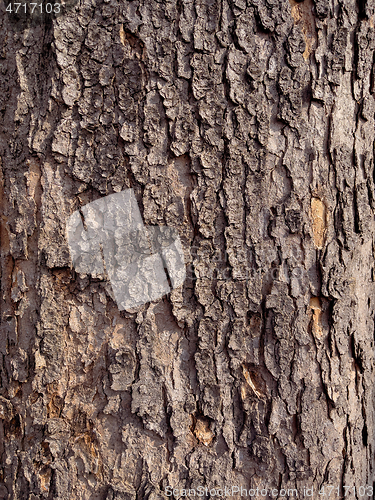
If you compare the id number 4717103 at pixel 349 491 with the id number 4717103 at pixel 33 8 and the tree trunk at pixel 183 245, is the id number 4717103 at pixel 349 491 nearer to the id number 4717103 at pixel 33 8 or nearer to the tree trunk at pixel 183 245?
the tree trunk at pixel 183 245

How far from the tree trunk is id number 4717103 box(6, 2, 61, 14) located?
33 millimetres

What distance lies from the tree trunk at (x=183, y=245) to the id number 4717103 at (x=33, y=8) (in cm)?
3

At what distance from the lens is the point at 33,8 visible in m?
1.06

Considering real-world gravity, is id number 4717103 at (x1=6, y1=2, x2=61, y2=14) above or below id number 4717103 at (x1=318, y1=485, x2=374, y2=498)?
above

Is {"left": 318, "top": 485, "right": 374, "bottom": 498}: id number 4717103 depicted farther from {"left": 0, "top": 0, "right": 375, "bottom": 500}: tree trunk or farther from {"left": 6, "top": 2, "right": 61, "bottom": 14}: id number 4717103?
{"left": 6, "top": 2, "right": 61, "bottom": 14}: id number 4717103

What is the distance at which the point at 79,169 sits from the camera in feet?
3.40

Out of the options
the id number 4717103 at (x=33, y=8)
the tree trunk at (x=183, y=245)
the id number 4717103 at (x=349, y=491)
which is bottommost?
the id number 4717103 at (x=349, y=491)

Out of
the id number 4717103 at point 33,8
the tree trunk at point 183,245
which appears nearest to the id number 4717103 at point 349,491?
the tree trunk at point 183,245

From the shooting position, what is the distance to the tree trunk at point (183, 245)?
3.38ft

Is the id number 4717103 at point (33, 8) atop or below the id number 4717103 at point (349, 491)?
atop

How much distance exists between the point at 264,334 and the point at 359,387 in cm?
41

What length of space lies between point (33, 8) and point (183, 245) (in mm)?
842

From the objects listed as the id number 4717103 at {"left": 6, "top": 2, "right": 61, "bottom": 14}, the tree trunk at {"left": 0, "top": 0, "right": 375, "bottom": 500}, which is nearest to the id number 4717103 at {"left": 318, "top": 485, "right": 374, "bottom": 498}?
the tree trunk at {"left": 0, "top": 0, "right": 375, "bottom": 500}

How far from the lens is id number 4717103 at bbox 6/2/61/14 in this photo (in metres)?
1.03
